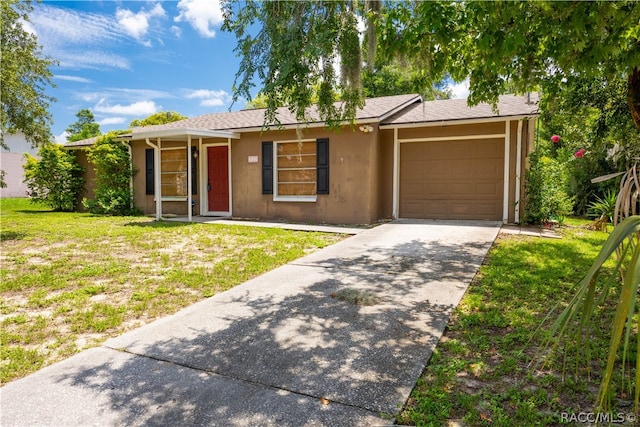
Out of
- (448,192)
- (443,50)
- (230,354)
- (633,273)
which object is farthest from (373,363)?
(448,192)

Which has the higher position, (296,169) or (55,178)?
(296,169)

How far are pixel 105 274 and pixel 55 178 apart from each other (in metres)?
12.4

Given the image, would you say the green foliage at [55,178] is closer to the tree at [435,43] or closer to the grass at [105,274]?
the grass at [105,274]

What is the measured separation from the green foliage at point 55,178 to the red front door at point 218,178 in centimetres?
641

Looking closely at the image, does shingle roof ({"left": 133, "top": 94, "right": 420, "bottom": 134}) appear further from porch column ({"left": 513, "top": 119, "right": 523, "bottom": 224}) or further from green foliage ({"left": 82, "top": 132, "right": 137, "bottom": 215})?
porch column ({"left": 513, "top": 119, "right": 523, "bottom": 224})

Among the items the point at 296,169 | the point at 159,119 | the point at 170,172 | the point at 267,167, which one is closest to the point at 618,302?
the point at 296,169

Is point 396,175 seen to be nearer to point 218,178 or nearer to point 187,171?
point 218,178

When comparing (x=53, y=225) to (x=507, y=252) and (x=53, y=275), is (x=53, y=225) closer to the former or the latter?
(x=53, y=275)

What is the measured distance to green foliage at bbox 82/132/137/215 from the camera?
45.8 feet

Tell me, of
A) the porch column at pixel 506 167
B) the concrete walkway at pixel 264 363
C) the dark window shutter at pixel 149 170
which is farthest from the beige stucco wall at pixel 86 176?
the porch column at pixel 506 167

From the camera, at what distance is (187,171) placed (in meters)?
13.0

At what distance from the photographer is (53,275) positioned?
564cm

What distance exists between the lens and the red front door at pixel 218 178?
13086mm

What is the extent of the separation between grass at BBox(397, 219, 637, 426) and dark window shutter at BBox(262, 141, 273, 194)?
7770 millimetres
